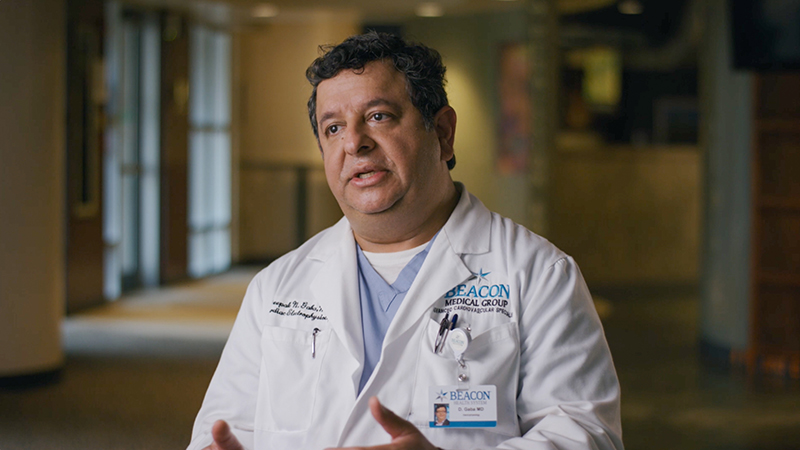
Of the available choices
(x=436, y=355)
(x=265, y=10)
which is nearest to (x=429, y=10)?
(x=265, y=10)

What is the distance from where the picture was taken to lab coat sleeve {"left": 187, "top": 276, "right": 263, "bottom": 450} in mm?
1755

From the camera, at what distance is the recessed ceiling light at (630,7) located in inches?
351

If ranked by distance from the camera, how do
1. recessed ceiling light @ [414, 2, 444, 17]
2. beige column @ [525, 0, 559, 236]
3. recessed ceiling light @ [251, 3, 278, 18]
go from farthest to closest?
recessed ceiling light @ [251, 3, 278, 18]
recessed ceiling light @ [414, 2, 444, 17]
beige column @ [525, 0, 559, 236]

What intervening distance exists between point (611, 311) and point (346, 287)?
5.91 metres

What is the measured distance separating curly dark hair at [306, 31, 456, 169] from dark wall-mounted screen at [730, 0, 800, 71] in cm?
335

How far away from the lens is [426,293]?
165 centimetres

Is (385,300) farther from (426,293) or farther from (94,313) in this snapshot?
(94,313)

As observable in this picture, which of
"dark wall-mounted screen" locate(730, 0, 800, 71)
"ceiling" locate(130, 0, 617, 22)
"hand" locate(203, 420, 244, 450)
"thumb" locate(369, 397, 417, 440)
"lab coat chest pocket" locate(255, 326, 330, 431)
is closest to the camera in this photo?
"thumb" locate(369, 397, 417, 440)

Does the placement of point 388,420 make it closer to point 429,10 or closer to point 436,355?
point 436,355

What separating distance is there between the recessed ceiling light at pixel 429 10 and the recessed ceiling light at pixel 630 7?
2.47 metres

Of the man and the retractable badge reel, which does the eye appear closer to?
the man

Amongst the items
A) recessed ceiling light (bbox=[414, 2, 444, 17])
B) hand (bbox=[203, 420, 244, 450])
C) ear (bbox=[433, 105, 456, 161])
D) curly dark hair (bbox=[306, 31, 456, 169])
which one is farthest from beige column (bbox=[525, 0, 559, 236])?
hand (bbox=[203, 420, 244, 450])

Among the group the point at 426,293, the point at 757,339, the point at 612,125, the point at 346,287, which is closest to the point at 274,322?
the point at 346,287

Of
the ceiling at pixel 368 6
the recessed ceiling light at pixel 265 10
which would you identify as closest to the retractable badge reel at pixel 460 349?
the ceiling at pixel 368 6
